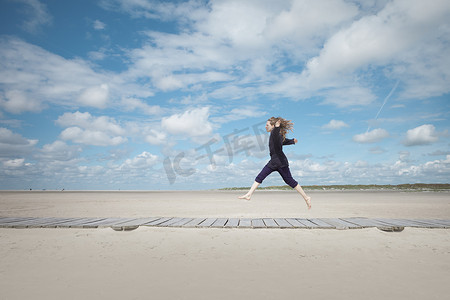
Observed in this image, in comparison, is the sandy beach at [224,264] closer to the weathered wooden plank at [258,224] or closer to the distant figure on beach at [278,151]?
the weathered wooden plank at [258,224]

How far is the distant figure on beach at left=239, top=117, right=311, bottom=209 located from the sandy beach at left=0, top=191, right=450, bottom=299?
1553mm

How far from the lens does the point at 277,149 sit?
7383 millimetres

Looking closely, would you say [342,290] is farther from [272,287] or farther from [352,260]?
[352,260]

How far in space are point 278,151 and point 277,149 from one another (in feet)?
0.19

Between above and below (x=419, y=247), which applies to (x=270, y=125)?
above

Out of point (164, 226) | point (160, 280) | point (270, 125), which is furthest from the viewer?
point (270, 125)

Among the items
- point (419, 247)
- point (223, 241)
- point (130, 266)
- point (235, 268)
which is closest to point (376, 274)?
point (235, 268)

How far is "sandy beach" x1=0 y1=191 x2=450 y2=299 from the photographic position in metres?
3.20

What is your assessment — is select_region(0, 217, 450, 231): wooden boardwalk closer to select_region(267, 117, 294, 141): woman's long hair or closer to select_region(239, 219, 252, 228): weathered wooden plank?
select_region(239, 219, 252, 228): weathered wooden plank

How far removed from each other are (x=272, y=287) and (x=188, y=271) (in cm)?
118

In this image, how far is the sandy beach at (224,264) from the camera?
126 inches

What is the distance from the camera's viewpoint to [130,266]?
4.14m

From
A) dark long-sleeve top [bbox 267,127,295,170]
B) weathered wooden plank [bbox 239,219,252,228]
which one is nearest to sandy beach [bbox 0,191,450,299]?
weathered wooden plank [bbox 239,219,252,228]

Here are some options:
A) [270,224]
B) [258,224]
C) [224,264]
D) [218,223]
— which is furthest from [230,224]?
[224,264]
